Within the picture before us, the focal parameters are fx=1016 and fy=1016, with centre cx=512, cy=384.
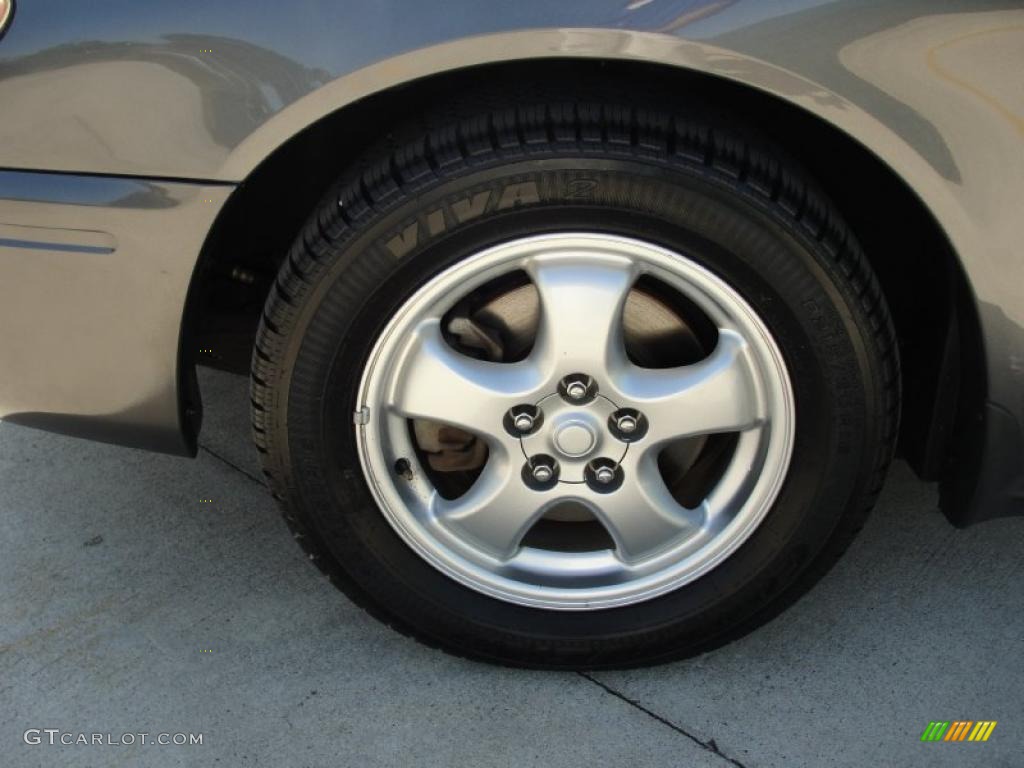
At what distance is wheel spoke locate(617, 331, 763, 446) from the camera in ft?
5.41

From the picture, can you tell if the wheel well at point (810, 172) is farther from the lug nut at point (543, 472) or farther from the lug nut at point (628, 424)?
the lug nut at point (543, 472)

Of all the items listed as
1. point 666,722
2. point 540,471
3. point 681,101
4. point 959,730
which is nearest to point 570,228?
point 681,101

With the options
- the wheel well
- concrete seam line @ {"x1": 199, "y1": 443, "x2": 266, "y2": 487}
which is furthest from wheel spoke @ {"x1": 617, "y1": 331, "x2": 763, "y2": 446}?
concrete seam line @ {"x1": 199, "y1": 443, "x2": 266, "y2": 487}

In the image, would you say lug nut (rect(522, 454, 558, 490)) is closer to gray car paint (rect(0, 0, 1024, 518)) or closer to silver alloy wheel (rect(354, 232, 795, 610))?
silver alloy wheel (rect(354, 232, 795, 610))

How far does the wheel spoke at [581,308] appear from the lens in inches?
62.3

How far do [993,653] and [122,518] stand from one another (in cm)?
180

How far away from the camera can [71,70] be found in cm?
146

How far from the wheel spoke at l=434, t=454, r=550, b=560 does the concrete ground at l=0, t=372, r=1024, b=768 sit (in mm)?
270

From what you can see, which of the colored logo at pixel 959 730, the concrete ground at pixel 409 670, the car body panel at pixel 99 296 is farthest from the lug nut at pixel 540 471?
the colored logo at pixel 959 730

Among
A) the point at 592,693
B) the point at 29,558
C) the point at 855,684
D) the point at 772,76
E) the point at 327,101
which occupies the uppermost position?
the point at 772,76

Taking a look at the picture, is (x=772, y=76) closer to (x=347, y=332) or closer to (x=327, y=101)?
(x=327, y=101)

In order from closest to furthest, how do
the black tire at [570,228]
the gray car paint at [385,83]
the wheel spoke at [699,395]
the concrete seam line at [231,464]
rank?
the gray car paint at [385,83] < the black tire at [570,228] < the wheel spoke at [699,395] < the concrete seam line at [231,464]

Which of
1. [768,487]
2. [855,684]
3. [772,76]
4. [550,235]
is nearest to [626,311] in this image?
[550,235]

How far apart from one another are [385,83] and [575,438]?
64 centimetres
